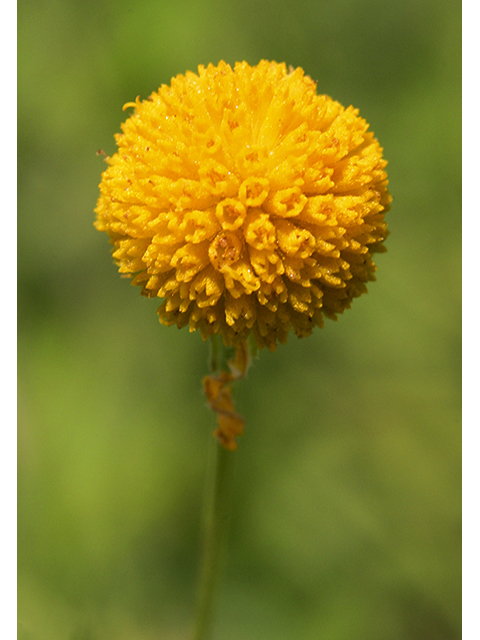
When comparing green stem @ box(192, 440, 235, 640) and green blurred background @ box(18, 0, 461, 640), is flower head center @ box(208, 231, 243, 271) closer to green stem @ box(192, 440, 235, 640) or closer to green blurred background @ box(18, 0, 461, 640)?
green stem @ box(192, 440, 235, 640)

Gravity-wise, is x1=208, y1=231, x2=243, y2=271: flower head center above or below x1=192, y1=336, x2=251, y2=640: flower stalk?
above

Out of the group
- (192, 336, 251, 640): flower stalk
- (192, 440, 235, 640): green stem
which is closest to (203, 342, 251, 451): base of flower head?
(192, 336, 251, 640): flower stalk

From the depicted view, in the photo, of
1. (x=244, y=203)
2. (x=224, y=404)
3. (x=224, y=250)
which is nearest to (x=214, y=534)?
(x=224, y=404)

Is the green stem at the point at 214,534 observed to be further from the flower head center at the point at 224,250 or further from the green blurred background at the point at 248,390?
the flower head center at the point at 224,250

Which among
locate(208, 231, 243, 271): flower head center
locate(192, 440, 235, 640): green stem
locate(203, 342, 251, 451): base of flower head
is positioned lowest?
locate(192, 440, 235, 640): green stem

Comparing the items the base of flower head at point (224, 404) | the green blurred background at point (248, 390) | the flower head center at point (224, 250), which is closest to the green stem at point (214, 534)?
the base of flower head at point (224, 404)

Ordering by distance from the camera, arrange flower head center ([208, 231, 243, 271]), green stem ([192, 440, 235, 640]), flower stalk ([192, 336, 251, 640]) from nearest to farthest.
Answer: flower head center ([208, 231, 243, 271]), flower stalk ([192, 336, 251, 640]), green stem ([192, 440, 235, 640])

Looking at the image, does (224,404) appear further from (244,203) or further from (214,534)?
(244,203)
